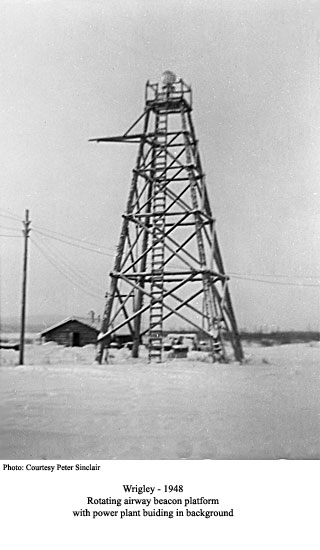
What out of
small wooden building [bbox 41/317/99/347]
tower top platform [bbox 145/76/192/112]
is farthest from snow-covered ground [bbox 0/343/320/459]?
small wooden building [bbox 41/317/99/347]

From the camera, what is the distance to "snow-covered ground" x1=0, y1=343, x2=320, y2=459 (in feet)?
20.1

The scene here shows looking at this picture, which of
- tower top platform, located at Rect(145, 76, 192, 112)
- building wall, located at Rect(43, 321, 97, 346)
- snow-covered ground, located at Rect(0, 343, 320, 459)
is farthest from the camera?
building wall, located at Rect(43, 321, 97, 346)

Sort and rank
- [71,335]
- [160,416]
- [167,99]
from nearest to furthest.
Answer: [160,416] < [167,99] < [71,335]

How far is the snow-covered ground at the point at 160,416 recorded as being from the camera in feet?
20.1

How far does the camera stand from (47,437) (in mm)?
6312

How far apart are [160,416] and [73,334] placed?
61.9 ft

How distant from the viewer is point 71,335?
25.2 m

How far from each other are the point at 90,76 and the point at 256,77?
3.06 meters

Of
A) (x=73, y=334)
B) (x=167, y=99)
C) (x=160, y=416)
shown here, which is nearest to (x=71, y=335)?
(x=73, y=334)

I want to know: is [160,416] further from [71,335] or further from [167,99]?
[71,335]

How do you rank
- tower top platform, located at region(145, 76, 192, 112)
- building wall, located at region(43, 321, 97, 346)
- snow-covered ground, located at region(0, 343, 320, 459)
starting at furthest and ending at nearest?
building wall, located at region(43, 321, 97, 346) → tower top platform, located at region(145, 76, 192, 112) → snow-covered ground, located at region(0, 343, 320, 459)

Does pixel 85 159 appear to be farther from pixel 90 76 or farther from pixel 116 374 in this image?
pixel 116 374

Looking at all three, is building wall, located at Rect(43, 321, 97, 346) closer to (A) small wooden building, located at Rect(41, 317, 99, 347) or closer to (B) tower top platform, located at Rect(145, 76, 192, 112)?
(A) small wooden building, located at Rect(41, 317, 99, 347)
